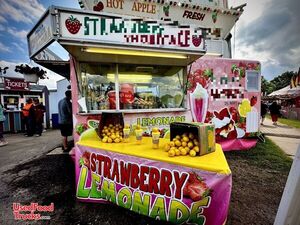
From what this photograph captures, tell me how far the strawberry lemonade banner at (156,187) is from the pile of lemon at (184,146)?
0.78 ft

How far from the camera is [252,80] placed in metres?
6.25

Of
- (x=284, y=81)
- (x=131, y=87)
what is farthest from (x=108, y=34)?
(x=284, y=81)

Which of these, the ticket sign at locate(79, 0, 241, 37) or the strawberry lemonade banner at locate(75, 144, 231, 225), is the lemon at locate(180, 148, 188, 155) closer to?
the strawberry lemonade banner at locate(75, 144, 231, 225)

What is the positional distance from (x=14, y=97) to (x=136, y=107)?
11.5 metres

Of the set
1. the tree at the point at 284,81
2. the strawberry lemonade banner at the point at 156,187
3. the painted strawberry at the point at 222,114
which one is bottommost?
the strawberry lemonade banner at the point at 156,187

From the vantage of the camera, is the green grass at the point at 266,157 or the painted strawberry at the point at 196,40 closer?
the painted strawberry at the point at 196,40

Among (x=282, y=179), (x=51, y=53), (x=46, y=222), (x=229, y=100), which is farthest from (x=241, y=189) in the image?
(x=51, y=53)

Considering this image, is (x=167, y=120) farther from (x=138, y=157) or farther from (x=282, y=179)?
(x=282, y=179)

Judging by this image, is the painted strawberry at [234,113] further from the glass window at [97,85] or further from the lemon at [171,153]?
the lemon at [171,153]

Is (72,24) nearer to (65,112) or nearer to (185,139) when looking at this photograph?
(185,139)

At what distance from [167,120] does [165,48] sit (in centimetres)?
Answer: 204

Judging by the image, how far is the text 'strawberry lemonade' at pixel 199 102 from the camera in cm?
559

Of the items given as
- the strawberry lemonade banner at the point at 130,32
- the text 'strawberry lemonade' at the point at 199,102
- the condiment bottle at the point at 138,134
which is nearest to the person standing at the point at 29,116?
the strawberry lemonade banner at the point at 130,32

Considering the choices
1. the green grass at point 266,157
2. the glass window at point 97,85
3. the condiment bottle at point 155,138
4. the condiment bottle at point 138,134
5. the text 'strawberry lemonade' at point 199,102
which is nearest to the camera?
the condiment bottle at point 155,138
